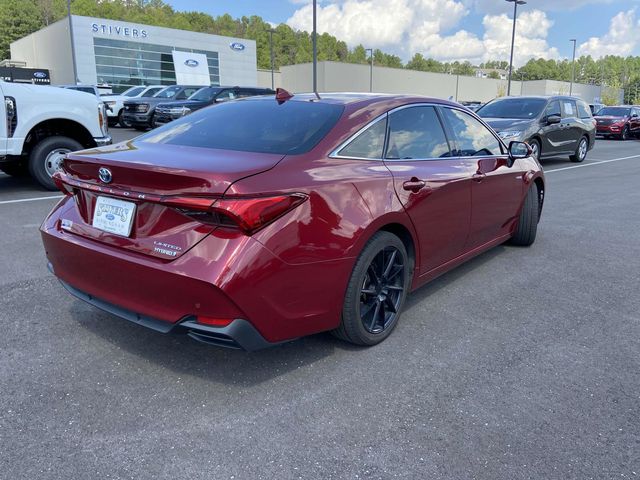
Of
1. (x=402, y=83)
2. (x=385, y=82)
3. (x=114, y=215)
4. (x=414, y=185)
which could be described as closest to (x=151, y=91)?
(x=414, y=185)

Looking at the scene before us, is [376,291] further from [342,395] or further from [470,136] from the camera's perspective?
[470,136]

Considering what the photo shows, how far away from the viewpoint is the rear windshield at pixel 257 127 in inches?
122

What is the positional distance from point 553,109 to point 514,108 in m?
0.93

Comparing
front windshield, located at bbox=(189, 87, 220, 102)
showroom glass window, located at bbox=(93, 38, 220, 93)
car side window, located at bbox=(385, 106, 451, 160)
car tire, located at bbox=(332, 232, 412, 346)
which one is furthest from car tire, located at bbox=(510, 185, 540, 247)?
showroom glass window, located at bbox=(93, 38, 220, 93)

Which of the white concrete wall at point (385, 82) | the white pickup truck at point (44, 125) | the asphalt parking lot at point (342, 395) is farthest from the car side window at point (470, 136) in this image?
the white concrete wall at point (385, 82)

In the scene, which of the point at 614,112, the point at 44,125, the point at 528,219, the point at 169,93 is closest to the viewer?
the point at 528,219

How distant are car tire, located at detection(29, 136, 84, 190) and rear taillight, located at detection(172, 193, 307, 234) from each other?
20.5 ft

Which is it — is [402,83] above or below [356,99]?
above

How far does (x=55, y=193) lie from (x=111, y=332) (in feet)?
18.1

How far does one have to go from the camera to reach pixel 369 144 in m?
3.29

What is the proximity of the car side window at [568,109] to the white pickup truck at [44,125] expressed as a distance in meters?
10.5

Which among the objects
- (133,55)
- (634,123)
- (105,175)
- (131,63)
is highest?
(133,55)

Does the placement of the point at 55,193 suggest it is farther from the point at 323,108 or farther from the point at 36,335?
the point at 323,108

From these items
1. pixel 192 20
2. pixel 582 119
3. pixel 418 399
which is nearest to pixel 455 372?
pixel 418 399
